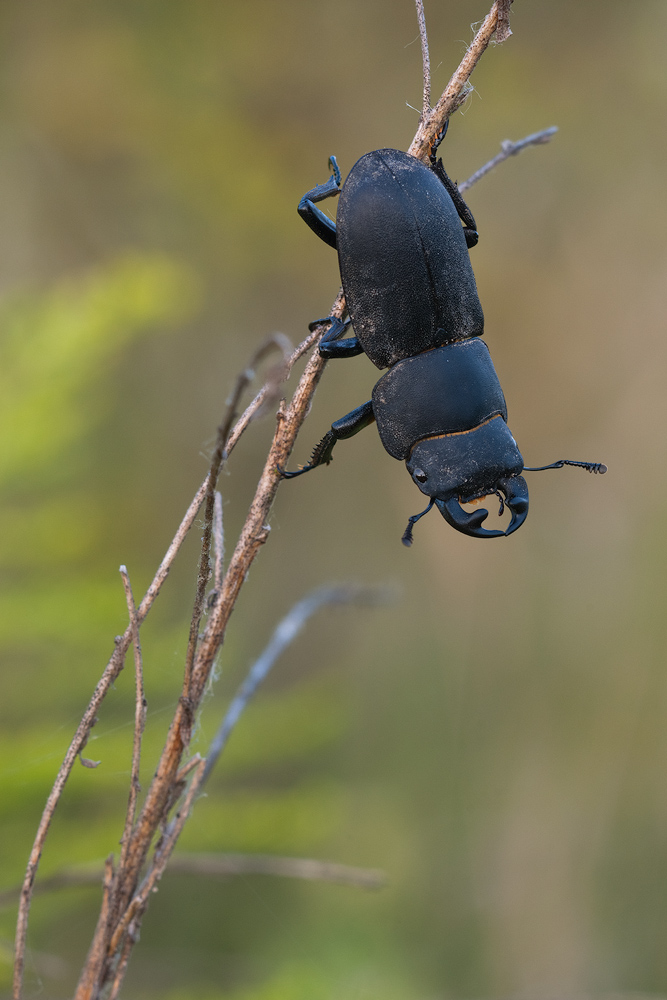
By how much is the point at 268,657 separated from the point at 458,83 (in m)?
1.12

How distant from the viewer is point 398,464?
509 centimetres

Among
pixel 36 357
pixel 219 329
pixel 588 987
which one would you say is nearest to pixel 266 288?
A: pixel 219 329

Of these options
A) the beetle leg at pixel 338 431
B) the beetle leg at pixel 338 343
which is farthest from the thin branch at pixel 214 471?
the beetle leg at pixel 338 431

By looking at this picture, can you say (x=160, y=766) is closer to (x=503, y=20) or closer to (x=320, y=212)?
(x=503, y=20)

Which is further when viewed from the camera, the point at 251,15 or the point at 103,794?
the point at 251,15

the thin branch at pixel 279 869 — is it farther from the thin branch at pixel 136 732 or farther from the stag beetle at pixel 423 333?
the stag beetle at pixel 423 333

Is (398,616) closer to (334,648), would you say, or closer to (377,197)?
(334,648)

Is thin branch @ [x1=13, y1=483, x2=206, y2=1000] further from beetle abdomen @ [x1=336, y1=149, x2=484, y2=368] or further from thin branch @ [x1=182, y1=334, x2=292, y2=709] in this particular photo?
beetle abdomen @ [x1=336, y1=149, x2=484, y2=368]

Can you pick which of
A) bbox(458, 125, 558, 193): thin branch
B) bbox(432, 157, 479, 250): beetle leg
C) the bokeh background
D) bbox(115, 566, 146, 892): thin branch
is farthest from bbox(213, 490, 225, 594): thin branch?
the bokeh background

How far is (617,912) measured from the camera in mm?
4707

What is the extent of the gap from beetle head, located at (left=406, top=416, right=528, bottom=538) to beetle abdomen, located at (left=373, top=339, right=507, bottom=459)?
33mm

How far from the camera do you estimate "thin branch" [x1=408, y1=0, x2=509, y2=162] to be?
1.33 m

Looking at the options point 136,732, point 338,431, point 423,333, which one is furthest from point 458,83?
point 136,732

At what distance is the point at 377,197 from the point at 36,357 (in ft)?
4.58
